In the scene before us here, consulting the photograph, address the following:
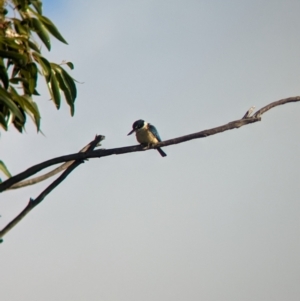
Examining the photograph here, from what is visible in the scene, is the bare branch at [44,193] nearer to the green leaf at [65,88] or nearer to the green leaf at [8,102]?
the green leaf at [65,88]

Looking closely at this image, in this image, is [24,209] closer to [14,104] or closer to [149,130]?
[14,104]

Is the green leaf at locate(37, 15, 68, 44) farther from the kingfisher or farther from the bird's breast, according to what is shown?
the bird's breast

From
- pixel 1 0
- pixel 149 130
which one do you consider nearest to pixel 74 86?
pixel 1 0

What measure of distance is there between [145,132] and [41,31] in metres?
3.70

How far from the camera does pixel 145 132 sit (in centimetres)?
710

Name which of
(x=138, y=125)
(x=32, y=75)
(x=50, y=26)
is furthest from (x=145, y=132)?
(x=32, y=75)

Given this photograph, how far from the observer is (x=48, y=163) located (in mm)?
3094

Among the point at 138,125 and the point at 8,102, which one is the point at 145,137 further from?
the point at 8,102

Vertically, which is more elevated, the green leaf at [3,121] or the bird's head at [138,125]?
the bird's head at [138,125]

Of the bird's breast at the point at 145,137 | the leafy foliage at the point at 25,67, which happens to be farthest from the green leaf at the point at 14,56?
the bird's breast at the point at 145,137

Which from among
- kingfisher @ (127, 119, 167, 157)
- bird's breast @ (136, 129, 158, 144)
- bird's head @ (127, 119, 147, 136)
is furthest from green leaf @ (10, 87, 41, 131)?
bird's head @ (127, 119, 147, 136)

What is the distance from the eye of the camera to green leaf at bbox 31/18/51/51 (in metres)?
3.44

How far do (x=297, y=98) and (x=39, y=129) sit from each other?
1.37 m

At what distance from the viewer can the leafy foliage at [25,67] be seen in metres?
3.17
